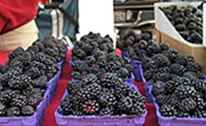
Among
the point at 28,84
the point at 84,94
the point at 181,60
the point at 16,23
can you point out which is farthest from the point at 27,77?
the point at 16,23

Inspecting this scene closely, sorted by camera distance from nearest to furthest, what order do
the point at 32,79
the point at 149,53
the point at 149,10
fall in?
the point at 32,79
the point at 149,53
the point at 149,10

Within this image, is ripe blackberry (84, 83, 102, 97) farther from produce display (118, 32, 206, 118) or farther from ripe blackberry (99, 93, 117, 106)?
produce display (118, 32, 206, 118)

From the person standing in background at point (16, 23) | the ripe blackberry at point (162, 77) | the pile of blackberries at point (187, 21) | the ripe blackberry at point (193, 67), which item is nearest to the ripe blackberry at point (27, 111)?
the ripe blackberry at point (162, 77)

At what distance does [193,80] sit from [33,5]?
1.55 metres

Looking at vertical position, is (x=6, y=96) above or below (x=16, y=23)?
below

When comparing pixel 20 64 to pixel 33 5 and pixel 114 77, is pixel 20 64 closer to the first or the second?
pixel 114 77

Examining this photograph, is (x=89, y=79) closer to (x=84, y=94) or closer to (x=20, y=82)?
(x=84, y=94)

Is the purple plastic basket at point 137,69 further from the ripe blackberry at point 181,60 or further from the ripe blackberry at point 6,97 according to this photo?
the ripe blackberry at point 6,97

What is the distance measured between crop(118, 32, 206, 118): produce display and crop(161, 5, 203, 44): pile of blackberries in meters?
0.22

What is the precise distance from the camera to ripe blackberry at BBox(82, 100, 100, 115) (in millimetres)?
1227

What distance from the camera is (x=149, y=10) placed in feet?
18.7

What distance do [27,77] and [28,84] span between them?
29 millimetres

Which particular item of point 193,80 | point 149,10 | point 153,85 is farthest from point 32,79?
point 149,10

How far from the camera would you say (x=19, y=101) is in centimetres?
128
